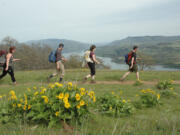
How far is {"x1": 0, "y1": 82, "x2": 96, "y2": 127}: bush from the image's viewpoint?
9.82ft

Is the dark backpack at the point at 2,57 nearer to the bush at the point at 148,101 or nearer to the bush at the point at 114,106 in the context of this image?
the bush at the point at 114,106

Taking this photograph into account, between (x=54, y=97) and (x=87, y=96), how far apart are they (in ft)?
2.22

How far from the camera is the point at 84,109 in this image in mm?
3123

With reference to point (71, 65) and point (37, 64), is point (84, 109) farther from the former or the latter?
point (37, 64)

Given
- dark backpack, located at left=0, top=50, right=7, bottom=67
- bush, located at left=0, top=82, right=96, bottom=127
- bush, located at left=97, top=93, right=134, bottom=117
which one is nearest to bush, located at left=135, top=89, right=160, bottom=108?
bush, located at left=97, top=93, right=134, bottom=117

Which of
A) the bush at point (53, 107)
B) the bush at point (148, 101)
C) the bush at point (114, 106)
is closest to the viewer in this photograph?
the bush at point (53, 107)

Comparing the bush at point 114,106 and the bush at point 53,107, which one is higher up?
the bush at point 53,107

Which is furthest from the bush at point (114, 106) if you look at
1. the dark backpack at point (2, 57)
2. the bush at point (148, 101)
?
the dark backpack at point (2, 57)

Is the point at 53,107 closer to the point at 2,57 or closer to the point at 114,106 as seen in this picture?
the point at 114,106

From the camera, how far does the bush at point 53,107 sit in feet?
9.82

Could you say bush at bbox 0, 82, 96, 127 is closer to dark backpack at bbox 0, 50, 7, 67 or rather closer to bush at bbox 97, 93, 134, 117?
bush at bbox 97, 93, 134, 117

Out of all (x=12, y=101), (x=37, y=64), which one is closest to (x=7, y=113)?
(x=12, y=101)

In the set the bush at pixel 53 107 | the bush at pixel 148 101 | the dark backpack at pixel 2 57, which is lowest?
the bush at pixel 148 101

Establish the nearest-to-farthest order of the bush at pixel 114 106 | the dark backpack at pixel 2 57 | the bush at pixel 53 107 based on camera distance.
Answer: the bush at pixel 53 107 → the bush at pixel 114 106 → the dark backpack at pixel 2 57
